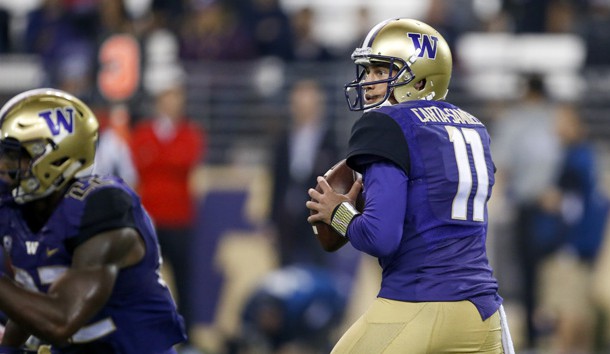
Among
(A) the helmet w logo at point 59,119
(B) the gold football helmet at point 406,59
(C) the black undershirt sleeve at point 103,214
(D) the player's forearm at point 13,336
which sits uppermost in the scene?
(B) the gold football helmet at point 406,59

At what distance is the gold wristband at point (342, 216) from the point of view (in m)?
4.50

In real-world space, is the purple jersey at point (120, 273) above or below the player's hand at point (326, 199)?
below

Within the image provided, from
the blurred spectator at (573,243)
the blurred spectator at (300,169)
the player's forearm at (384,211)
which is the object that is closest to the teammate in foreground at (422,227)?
the player's forearm at (384,211)

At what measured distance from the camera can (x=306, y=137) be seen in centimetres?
1002

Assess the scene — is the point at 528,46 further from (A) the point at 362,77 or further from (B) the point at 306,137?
(A) the point at 362,77

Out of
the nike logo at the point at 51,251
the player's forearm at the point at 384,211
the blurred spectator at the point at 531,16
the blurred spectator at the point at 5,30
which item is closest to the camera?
the player's forearm at the point at 384,211

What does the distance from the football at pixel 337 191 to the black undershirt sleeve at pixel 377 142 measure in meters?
0.24

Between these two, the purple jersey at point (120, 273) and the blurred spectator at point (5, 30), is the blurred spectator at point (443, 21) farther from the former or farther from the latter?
the purple jersey at point (120, 273)

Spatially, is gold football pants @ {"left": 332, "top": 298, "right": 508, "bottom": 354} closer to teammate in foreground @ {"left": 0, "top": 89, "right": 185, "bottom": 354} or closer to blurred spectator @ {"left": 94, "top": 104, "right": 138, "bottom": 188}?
teammate in foreground @ {"left": 0, "top": 89, "right": 185, "bottom": 354}

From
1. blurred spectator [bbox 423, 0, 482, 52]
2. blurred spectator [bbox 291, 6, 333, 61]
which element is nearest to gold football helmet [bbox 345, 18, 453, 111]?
blurred spectator [bbox 423, 0, 482, 52]

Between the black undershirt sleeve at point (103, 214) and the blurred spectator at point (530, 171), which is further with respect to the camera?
the blurred spectator at point (530, 171)

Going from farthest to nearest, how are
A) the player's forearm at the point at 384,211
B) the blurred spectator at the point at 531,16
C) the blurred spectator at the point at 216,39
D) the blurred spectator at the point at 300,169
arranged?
the blurred spectator at the point at 531,16
the blurred spectator at the point at 216,39
the blurred spectator at the point at 300,169
the player's forearm at the point at 384,211

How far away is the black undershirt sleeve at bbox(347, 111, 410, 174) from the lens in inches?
173

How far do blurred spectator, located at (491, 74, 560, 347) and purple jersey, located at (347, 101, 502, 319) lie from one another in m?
5.43
